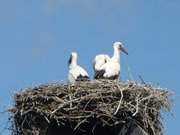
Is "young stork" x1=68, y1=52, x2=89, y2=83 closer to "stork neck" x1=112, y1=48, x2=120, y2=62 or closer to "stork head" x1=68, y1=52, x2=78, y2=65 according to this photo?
"stork head" x1=68, y1=52, x2=78, y2=65

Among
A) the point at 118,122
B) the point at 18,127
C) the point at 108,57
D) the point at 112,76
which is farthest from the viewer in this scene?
the point at 108,57

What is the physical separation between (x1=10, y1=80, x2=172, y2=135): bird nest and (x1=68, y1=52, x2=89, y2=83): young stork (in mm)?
1402

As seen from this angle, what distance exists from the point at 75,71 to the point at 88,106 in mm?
2732

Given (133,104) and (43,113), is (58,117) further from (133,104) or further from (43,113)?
(133,104)

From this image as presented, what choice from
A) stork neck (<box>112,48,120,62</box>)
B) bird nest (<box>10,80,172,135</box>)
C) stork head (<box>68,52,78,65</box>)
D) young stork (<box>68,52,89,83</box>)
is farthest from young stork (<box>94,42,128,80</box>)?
bird nest (<box>10,80,172,135</box>)

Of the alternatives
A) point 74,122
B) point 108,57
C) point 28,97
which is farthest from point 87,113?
point 108,57

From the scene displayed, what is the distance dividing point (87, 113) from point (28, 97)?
1.14 meters

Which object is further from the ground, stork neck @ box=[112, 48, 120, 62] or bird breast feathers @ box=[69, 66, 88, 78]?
stork neck @ box=[112, 48, 120, 62]

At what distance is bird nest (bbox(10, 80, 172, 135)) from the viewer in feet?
38.1

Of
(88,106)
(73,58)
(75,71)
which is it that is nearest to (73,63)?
(73,58)

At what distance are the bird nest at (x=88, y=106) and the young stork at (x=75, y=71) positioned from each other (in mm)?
1402

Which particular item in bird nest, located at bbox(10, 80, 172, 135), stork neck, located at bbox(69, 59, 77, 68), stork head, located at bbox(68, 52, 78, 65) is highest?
stork head, located at bbox(68, 52, 78, 65)

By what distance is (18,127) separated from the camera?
478 inches

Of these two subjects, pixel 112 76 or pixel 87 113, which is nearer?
pixel 87 113
